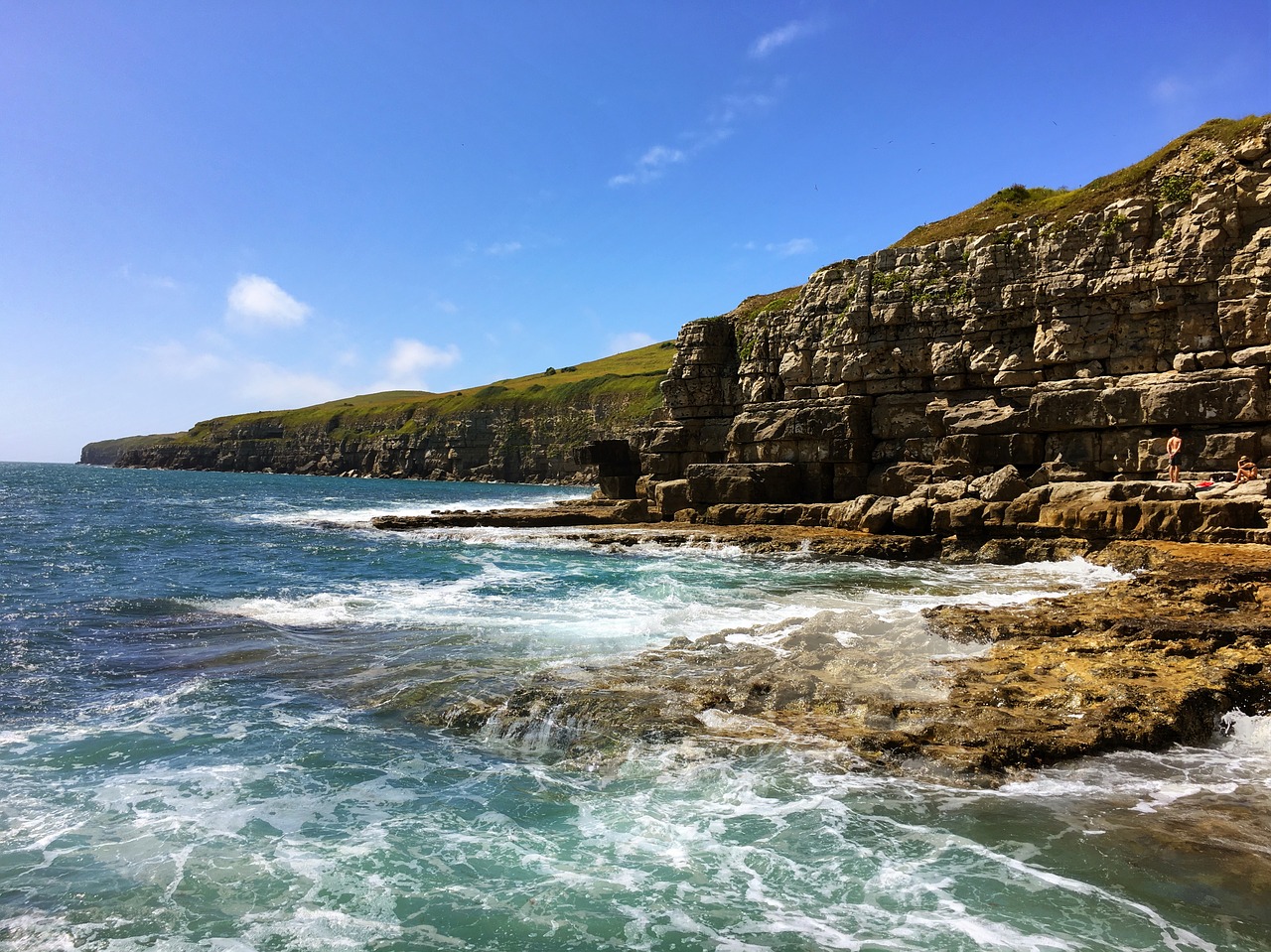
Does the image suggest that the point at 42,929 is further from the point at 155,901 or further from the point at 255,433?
the point at 255,433

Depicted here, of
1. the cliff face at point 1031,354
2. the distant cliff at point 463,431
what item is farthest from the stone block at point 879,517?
the distant cliff at point 463,431

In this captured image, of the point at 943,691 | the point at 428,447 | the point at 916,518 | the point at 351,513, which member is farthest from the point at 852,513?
the point at 428,447

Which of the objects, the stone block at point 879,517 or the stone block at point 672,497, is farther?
the stone block at point 672,497

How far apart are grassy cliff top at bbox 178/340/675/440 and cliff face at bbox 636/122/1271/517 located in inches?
2251

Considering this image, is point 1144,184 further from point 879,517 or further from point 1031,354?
point 879,517

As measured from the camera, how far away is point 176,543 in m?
32.8

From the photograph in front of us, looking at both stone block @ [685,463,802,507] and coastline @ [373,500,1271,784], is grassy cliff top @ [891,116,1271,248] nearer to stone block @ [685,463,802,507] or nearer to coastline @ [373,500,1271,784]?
stone block @ [685,463,802,507]

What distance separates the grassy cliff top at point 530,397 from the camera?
338 ft

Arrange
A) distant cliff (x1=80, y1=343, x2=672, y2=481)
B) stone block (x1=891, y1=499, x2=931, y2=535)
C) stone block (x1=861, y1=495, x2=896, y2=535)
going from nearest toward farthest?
stone block (x1=891, y1=499, x2=931, y2=535)
stone block (x1=861, y1=495, x2=896, y2=535)
distant cliff (x1=80, y1=343, x2=672, y2=481)

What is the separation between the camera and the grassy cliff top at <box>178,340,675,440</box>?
10300 cm

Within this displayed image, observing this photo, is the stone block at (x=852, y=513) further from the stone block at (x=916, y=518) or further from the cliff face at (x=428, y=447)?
the cliff face at (x=428, y=447)

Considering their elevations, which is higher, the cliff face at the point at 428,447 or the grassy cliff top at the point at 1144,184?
the grassy cliff top at the point at 1144,184

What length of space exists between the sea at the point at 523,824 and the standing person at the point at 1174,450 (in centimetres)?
1556

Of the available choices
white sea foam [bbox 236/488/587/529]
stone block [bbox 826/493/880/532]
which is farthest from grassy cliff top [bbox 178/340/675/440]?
stone block [bbox 826/493/880/532]
